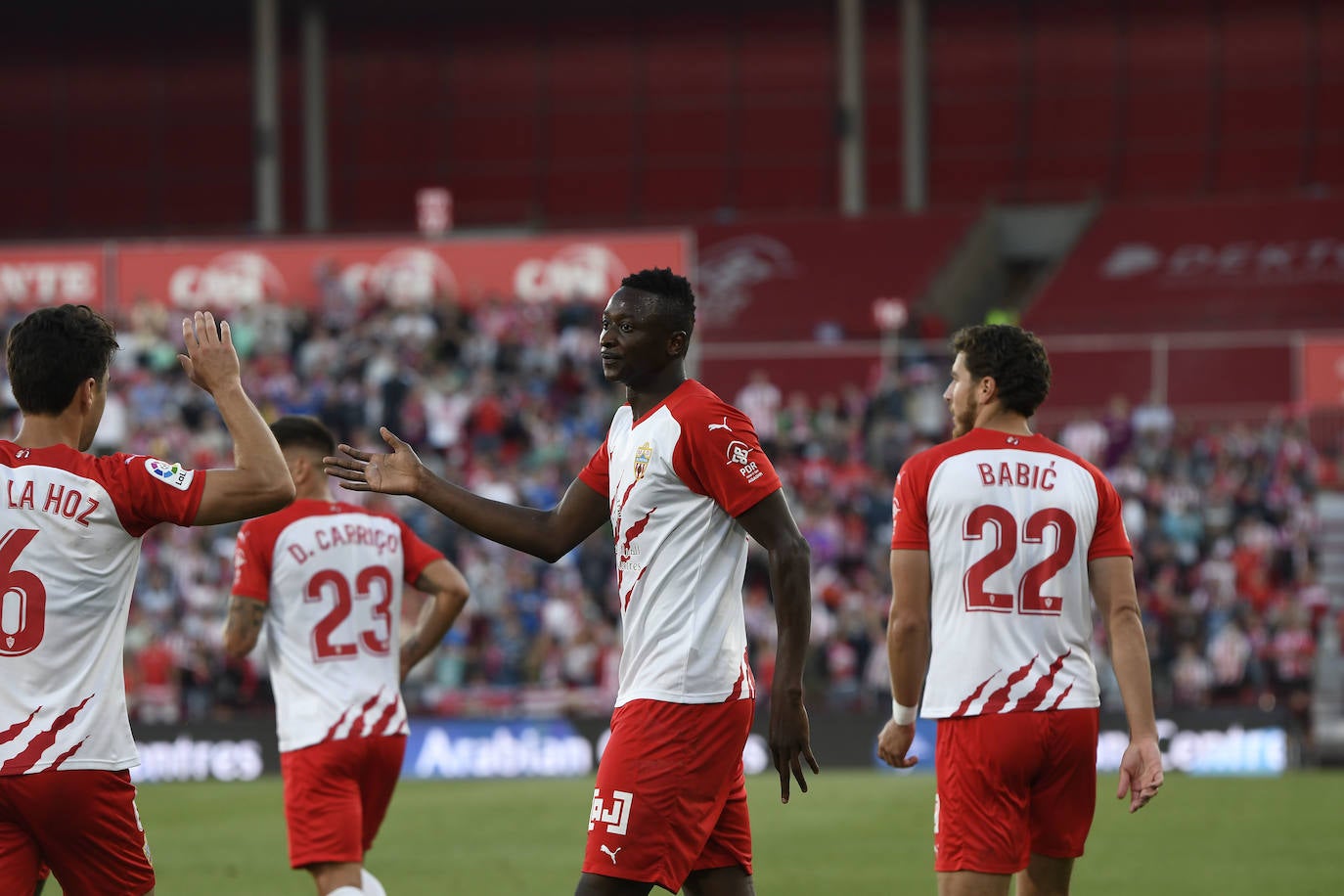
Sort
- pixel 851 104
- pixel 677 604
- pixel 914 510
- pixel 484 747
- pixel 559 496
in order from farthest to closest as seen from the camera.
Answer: pixel 851 104 → pixel 559 496 → pixel 484 747 → pixel 914 510 → pixel 677 604

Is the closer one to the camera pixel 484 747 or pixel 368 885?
pixel 368 885

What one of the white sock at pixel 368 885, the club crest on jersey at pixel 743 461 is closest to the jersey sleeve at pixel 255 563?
the white sock at pixel 368 885

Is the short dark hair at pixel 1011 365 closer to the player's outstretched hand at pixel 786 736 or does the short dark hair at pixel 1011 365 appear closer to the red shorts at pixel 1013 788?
the red shorts at pixel 1013 788

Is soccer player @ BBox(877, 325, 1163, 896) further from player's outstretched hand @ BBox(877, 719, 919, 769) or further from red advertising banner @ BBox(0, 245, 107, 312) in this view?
red advertising banner @ BBox(0, 245, 107, 312)

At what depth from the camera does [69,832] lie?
17.5 ft

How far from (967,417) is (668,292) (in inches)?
49.3

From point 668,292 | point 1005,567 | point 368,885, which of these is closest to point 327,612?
point 368,885

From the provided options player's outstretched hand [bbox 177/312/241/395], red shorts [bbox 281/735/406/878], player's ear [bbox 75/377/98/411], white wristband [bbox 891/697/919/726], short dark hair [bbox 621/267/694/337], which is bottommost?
red shorts [bbox 281/735/406/878]

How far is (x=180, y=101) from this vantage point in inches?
1590

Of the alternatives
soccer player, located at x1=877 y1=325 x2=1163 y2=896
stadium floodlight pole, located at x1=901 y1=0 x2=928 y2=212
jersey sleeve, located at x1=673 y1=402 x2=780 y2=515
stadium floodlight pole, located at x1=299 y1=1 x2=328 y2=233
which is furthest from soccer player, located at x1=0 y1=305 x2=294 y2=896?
stadium floodlight pole, located at x1=299 y1=1 x2=328 y2=233

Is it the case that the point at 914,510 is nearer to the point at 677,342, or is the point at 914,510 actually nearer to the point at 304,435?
the point at 677,342

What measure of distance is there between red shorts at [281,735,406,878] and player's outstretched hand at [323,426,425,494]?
208cm

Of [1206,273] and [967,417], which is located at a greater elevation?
[1206,273]

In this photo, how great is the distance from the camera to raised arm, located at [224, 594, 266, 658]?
784 centimetres
